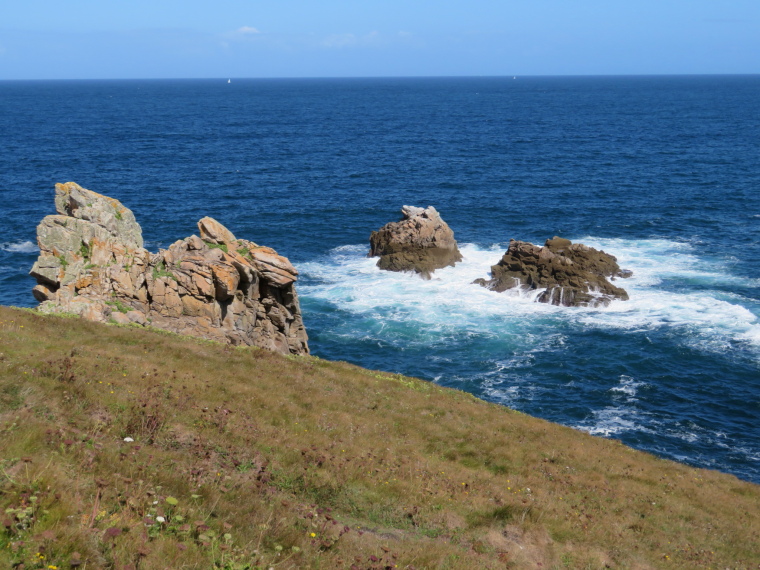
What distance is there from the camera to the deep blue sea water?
4447 cm

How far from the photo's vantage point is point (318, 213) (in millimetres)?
86500

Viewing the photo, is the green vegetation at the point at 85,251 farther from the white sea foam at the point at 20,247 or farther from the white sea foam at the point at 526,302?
the white sea foam at the point at 20,247

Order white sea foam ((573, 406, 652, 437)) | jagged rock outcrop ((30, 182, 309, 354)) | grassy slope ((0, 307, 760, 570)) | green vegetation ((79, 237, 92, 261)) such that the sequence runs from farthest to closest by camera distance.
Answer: white sea foam ((573, 406, 652, 437)) < green vegetation ((79, 237, 92, 261)) < jagged rock outcrop ((30, 182, 309, 354)) < grassy slope ((0, 307, 760, 570))

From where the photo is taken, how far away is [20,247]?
69.2 m

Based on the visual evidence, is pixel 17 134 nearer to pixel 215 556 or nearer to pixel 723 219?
pixel 723 219

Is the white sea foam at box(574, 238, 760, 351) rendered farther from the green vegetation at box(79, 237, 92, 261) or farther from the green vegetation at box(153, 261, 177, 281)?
the green vegetation at box(79, 237, 92, 261)

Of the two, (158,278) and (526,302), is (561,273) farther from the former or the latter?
(158,278)

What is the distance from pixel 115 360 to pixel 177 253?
15.7 meters

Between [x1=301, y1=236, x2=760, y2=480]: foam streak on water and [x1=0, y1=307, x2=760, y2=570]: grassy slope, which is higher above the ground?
[x1=0, y1=307, x2=760, y2=570]: grassy slope

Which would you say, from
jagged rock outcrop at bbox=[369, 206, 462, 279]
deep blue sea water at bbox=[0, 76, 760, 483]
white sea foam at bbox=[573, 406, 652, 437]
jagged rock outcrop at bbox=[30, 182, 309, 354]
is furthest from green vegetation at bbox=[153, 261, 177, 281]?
jagged rock outcrop at bbox=[369, 206, 462, 279]

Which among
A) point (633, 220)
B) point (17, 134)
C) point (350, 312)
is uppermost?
point (17, 134)

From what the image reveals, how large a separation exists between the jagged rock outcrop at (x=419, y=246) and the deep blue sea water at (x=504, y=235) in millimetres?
1657

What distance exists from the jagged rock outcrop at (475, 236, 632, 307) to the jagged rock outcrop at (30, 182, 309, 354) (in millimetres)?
25920

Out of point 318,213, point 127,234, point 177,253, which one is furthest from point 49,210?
point 177,253
